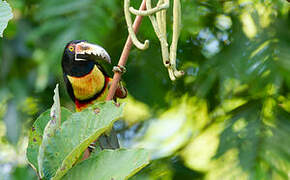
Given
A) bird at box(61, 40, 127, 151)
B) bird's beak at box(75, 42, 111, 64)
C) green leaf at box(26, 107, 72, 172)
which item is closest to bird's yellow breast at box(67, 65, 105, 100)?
bird at box(61, 40, 127, 151)

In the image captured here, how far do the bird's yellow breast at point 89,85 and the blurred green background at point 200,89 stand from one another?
0.66 feet

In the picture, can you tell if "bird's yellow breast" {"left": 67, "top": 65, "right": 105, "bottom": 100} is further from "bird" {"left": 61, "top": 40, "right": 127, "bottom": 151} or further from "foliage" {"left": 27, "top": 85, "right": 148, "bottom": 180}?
"foliage" {"left": 27, "top": 85, "right": 148, "bottom": 180}

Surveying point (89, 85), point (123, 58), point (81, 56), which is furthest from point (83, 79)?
point (123, 58)

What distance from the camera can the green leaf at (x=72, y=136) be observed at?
11.4 inches

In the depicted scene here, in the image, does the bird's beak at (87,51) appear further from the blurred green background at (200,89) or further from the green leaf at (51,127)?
the blurred green background at (200,89)

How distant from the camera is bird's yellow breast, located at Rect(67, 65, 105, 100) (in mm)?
714

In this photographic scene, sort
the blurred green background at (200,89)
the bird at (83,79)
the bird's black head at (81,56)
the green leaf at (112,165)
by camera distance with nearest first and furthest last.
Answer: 1. the green leaf at (112,165)
2. the bird's black head at (81,56)
3. the bird at (83,79)
4. the blurred green background at (200,89)

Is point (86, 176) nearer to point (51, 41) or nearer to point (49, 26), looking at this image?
point (49, 26)

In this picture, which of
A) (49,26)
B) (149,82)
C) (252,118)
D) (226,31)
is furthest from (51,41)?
(252,118)

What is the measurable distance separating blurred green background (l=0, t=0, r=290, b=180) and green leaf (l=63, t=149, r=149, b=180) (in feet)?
1.98

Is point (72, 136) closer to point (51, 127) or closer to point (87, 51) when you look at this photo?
point (51, 127)

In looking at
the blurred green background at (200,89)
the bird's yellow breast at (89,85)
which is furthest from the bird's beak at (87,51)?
the blurred green background at (200,89)

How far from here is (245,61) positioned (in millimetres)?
1012

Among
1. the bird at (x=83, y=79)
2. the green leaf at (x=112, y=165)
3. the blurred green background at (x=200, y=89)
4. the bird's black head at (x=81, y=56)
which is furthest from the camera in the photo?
the blurred green background at (x=200, y=89)
